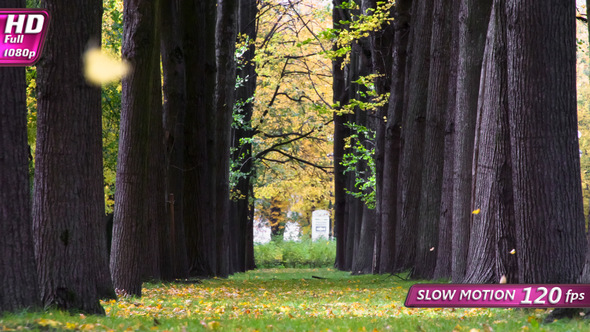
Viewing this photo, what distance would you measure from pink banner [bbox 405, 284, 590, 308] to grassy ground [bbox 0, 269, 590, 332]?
15 cm

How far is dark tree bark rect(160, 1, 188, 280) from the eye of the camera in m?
15.5

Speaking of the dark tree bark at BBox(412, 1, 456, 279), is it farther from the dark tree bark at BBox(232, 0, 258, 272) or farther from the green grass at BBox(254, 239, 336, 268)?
the green grass at BBox(254, 239, 336, 268)

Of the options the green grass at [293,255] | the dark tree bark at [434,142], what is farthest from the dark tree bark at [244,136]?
the dark tree bark at [434,142]

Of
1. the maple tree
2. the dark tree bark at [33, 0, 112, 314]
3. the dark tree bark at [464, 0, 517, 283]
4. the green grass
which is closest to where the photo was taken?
the dark tree bark at [33, 0, 112, 314]

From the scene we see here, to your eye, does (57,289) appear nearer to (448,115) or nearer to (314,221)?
(448,115)

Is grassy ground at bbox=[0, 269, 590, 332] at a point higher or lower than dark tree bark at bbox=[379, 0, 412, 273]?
lower

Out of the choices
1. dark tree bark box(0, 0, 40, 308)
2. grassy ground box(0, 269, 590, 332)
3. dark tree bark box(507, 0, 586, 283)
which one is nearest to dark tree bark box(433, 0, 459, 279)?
grassy ground box(0, 269, 590, 332)

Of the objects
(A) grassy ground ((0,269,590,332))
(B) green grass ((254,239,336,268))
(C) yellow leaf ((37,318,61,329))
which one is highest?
(C) yellow leaf ((37,318,61,329))

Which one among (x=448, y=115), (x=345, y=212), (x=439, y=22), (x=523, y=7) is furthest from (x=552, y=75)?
(x=345, y=212)

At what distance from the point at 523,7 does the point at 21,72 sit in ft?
16.7

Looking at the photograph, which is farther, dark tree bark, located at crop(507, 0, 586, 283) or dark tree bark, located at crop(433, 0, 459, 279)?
dark tree bark, located at crop(433, 0, 459, 279)

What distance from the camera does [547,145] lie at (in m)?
7.32

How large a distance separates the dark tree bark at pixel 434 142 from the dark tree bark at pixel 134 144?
585 cm

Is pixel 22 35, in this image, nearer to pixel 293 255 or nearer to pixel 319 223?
pixel 293 255
